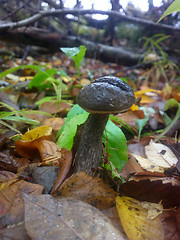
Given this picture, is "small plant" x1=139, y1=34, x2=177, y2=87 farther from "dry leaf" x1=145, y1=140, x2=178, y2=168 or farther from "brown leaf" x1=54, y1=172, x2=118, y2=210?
"brown leaf" x1=54, y1=172, x2=118, y2=210

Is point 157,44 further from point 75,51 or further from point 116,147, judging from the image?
point 116,147

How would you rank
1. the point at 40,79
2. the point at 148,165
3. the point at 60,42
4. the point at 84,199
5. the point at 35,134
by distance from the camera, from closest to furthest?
the point at 84,199 → the point at 148,165 → the point at 35,134 → the point at 40,79 → the point at 60,42

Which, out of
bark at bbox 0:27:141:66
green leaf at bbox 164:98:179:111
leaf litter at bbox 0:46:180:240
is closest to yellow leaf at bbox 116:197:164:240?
leaf litter at bbox 0:46:180:240

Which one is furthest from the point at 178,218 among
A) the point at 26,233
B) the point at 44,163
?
the point at 44,163

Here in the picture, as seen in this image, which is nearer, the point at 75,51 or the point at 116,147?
the point at 116,147

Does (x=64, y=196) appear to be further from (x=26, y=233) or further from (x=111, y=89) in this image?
(x=111, y=89)

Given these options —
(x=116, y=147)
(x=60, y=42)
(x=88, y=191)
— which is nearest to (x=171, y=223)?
(x=88, y=191)

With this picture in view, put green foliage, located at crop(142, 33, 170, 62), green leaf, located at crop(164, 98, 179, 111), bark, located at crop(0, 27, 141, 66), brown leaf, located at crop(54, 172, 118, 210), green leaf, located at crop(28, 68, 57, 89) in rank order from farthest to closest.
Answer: green foliage, located at crop(142, 33, 170, 62) → bark, located at crop(0, 27, 141, 66) → green leaf, located at crop(28, 68, 57, 89) → green leaf, located at crop(164, 98, 179, 111) → brown leaf, located at crop(54, 172, 118, 210)
